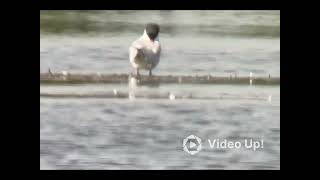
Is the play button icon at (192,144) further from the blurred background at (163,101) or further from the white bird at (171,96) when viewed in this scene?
the white bird at (171,96)

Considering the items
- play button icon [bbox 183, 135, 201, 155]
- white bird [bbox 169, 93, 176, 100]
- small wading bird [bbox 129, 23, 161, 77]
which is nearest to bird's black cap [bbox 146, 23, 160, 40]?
small wading bird [bbox 129, 23, 161, 77]

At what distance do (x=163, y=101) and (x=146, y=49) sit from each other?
200 mm

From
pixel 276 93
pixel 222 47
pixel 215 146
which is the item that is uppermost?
pixel 222 47

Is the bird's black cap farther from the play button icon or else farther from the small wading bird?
the play button icon

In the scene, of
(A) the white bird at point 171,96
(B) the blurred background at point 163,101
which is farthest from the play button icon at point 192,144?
(A) the white bird at point 171,96

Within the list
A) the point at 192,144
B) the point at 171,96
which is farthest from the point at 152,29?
the point at 192,144

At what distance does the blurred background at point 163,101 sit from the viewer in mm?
2686

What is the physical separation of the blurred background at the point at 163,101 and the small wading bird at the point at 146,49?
0.02 meters

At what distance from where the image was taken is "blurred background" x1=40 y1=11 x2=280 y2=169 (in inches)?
106

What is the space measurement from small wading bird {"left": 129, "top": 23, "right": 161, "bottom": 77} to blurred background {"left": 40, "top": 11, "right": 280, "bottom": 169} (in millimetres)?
19

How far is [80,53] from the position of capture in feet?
8.97
